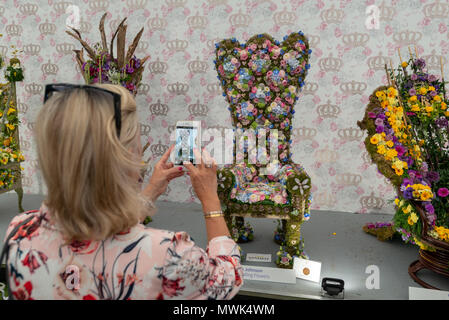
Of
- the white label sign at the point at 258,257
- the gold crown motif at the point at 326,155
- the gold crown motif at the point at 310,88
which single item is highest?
the gold crown motif at the point at 310,88

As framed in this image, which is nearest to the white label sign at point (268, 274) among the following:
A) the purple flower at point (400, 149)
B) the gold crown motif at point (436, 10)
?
the purple flower at point (400, 149)

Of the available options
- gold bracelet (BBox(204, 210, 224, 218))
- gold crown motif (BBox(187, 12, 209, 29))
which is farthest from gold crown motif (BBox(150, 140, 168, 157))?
gold bracelet (BBox(204, 210, 224, 218))

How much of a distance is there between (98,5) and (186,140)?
9.76 ft

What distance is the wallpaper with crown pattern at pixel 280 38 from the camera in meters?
3.33

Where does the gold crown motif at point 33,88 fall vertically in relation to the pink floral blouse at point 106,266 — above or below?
above

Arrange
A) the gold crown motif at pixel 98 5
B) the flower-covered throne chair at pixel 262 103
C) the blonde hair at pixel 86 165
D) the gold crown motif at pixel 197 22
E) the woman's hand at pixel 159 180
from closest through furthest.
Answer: the blonde hair at pixel 86 165 → the woman's hand at pixel 159 180 → the flower-covered throne chair at pixel 262 103 → the gold crown motif at pixel 197 22 → the gold crown motif at pixel 98 5

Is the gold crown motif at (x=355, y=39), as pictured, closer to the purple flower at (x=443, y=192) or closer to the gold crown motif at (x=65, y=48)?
the purple flower at (x=443, y=192)

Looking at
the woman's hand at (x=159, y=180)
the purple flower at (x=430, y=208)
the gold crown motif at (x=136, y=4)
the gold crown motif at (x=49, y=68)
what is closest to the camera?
the woman's hand at (x=159, y=180)

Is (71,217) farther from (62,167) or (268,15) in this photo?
(268,15)

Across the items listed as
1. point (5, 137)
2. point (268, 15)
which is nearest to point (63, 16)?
point (5, 137)

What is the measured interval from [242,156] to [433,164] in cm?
132

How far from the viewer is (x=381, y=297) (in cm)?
204

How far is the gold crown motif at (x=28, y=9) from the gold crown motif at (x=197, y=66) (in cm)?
193

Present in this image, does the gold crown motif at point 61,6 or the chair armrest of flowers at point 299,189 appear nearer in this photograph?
the chair armrest of flowers at point 299,189
